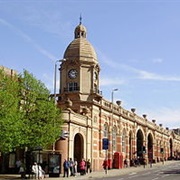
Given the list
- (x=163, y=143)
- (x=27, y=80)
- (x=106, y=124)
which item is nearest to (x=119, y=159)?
(x=106, y=124)

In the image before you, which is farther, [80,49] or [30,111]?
[80,49]

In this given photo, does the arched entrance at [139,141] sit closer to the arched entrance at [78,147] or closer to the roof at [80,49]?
the roof at [80,49]

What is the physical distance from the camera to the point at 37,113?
136ft

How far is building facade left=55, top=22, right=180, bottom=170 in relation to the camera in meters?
53.6

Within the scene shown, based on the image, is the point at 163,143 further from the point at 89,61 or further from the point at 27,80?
the point at 27,80

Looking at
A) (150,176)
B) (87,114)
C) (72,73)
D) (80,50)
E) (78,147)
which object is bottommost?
(150,176)

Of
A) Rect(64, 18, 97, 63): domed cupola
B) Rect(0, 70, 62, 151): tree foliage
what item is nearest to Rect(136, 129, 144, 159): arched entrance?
Rect(64, 18, 97, 63): domed cupola

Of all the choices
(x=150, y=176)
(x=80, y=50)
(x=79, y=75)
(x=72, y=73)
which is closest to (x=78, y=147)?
(x=79, y=75)

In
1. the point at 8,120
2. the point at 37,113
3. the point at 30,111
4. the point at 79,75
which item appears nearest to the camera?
the point at 8,120

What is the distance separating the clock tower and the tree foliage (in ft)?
61.6

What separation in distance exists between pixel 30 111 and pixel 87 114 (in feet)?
57.1

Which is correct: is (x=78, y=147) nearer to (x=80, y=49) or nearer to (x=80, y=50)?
(x=80, y=50)

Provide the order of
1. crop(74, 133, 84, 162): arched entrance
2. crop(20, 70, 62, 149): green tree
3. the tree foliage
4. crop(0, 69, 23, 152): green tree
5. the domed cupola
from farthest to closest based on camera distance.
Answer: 1. the domed cupola
2. crop(74, 133, 84, 162): arched entrance
3. crop(20, 70, 62, 149): green tree
4. the tree foliage
5. crop(0, 69, 23, 152): green tree

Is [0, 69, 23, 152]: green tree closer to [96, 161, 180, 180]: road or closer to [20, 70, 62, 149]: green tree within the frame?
[20, 70, 62, 149]: green tree
